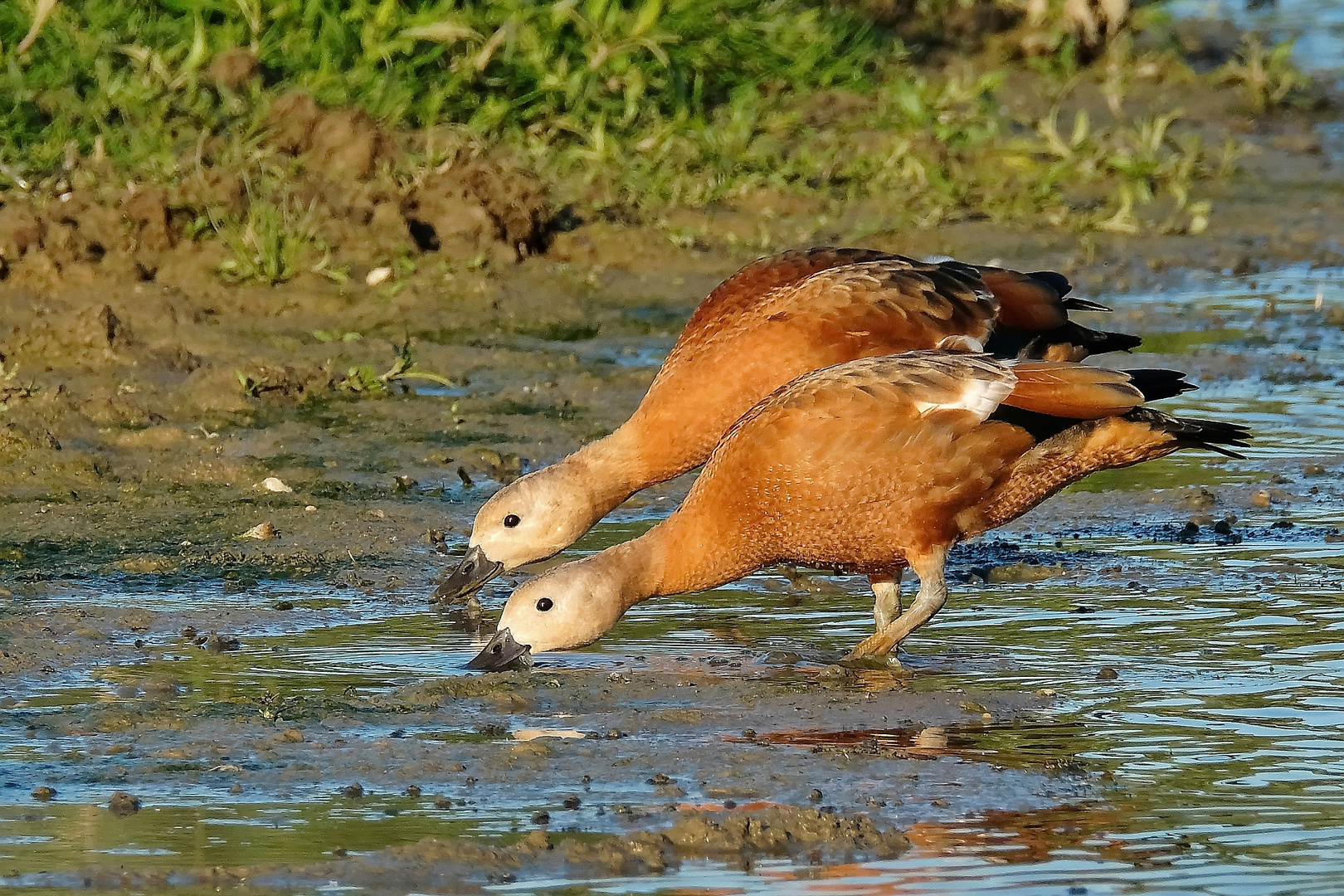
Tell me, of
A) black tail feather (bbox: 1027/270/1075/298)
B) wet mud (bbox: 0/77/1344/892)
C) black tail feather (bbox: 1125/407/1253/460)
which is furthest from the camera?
black tail feather (bbox: 1027/270/1075/298)

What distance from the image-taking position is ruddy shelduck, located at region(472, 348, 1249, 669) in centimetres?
627

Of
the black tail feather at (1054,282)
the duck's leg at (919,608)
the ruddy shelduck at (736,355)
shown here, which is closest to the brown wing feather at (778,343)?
the ruddy shelduck at (736,355)

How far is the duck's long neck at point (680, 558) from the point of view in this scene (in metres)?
6.44

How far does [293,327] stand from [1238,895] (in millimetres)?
6288

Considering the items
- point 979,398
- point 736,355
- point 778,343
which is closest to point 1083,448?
point 979,398

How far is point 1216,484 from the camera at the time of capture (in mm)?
8328

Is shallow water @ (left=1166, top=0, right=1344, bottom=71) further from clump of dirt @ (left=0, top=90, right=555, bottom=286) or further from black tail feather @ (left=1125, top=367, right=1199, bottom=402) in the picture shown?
black tail feather @ (left=1125, top=367, right=1199, bottom=402)

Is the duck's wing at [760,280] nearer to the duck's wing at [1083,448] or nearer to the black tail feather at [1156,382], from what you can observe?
the duck's wing at [1083,448]

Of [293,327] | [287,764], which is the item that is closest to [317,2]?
[293,327]

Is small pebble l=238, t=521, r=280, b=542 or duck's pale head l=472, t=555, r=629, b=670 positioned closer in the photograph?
duck's pale head l=472, t=555, r=629, b=670

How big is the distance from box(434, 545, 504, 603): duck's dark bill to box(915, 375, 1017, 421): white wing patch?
58.5 inches

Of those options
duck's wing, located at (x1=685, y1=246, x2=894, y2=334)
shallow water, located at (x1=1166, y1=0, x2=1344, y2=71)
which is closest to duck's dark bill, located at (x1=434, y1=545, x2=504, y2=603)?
duck's wing, located at (x1=685, y1=246, x2=894, y2=334)

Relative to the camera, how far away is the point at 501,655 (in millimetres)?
6184

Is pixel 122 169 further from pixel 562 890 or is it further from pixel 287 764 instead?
pixel 562 890
